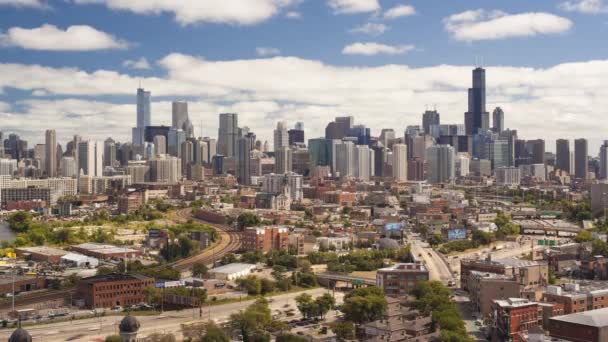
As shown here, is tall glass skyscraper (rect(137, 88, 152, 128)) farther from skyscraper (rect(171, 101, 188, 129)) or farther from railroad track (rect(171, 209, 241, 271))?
railroad track (rect(171, 209, 241, 271))

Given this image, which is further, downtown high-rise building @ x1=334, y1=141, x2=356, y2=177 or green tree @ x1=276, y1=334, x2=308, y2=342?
downtown high-rise building @ x1=334, y1=141, x2=356, y2=177

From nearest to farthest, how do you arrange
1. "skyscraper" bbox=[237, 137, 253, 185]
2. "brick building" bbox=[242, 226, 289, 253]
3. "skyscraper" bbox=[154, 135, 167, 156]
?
"brick building" bbox=[242, 226, 289, 253] < "skyscraper" bbox=[237, 137, 253, 185] < "skyscraper" bbox=[154, 135, 167, 156]

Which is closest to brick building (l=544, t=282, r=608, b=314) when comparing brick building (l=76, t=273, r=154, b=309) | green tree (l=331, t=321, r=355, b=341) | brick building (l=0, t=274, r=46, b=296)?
green tree (l=331, t=321, r=355, b=341)

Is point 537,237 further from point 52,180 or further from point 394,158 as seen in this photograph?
point 394,158

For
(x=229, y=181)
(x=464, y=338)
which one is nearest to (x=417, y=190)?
(x=229, y=181)

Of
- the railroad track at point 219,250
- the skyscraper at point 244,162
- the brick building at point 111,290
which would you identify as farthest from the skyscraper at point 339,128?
the brick building at point 111,290

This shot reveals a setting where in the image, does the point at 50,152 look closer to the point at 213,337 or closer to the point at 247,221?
the point at 247,221
